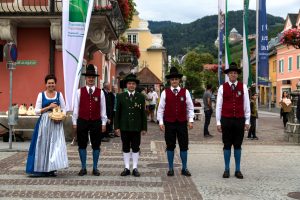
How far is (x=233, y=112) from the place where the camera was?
29.0 ft

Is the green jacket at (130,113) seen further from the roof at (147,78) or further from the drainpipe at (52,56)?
the roof at (147,78)

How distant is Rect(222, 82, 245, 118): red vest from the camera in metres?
8.85

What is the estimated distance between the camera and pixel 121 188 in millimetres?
7703

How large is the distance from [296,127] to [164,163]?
625 centimetres

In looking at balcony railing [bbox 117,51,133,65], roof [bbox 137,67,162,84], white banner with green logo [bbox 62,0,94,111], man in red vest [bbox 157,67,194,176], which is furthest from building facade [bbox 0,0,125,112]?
balcony railing [bbox 117,51,133,65]

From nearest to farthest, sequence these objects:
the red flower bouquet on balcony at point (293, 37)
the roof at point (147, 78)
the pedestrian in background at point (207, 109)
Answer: the pedestrian in background at point (207, 109) → the red flower bouquet on balcony at point (293, 37) → the roof at point (147, 78)

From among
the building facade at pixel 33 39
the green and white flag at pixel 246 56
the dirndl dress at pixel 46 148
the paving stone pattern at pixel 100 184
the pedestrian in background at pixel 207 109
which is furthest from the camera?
the green and white flag at pixel 246 56

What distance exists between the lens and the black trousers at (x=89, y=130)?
351 inches

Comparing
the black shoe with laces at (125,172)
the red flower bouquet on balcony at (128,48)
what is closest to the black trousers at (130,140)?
the black shoe with laces at (125,172)

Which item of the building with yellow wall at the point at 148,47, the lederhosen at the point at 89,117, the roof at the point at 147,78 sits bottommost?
the lederhosen at the point at 89,117

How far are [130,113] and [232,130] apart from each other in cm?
178

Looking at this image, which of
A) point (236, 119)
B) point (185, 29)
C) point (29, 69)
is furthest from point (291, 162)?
point (185, 29)

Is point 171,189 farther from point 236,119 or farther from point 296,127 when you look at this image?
point 296,127

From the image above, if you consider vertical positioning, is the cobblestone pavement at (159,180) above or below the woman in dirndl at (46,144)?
below
